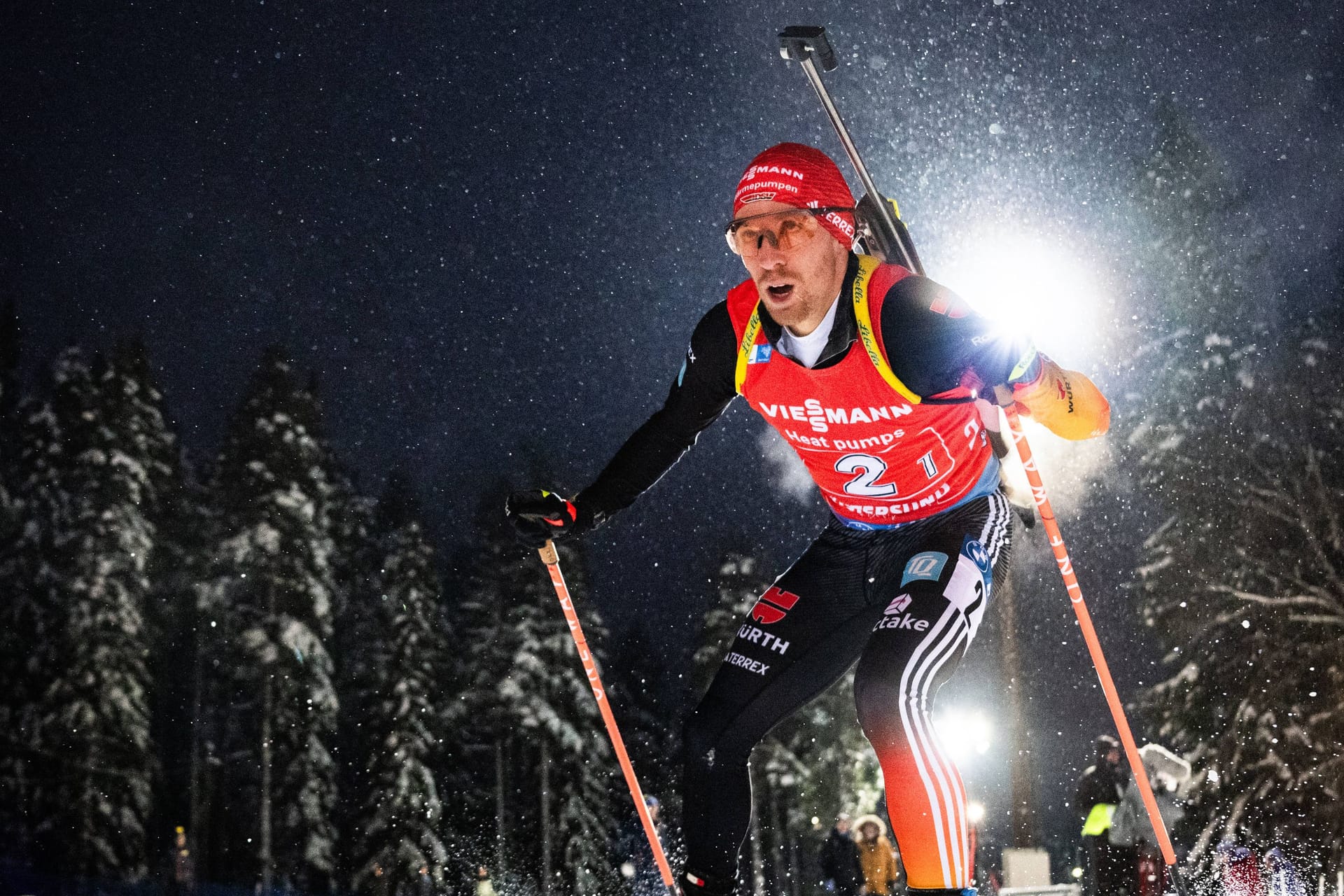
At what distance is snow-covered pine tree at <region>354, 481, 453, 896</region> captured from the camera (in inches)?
1070

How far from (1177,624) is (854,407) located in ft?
64.4

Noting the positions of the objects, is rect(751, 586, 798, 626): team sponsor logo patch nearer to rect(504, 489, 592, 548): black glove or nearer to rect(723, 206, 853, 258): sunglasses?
rect(504, 489, 592, 548): black glove

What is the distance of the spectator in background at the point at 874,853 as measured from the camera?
37.6ft

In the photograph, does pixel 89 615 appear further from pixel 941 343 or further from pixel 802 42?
pixel 941 343

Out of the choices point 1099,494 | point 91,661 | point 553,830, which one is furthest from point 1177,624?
point 91,661

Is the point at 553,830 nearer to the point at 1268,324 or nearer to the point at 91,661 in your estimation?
the point at 91,661

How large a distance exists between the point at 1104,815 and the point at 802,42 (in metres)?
7.56

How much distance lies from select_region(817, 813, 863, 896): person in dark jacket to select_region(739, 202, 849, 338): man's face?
868cm

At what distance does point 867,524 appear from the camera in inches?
161

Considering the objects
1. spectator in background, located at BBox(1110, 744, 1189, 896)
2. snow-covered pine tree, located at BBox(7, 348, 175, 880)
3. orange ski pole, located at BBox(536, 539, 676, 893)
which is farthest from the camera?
snow-covered pine tree, located at BBox(7, 348, 175, 880)

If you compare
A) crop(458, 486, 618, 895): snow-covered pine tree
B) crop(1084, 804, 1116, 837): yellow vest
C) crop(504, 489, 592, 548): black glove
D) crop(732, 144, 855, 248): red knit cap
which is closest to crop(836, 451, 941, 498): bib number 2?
crop(732, 144, 855, 248): red knit cap

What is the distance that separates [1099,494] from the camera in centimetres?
2923

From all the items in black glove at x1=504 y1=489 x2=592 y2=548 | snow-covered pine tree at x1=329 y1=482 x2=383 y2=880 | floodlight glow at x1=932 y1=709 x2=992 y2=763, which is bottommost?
black glove at x1=504 y1=489 x2=592 y2=548

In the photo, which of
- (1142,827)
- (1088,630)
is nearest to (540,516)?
(1088,630)
